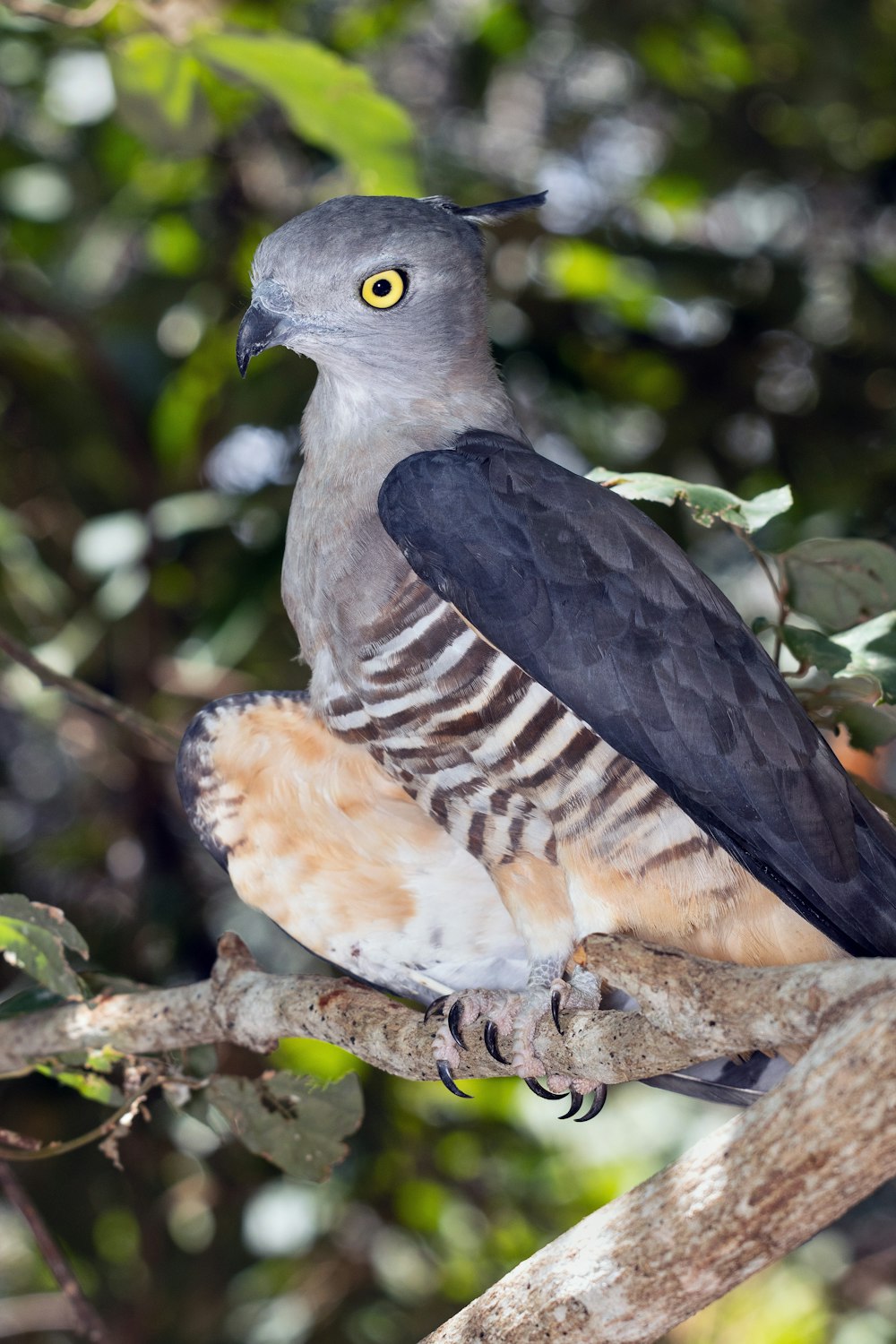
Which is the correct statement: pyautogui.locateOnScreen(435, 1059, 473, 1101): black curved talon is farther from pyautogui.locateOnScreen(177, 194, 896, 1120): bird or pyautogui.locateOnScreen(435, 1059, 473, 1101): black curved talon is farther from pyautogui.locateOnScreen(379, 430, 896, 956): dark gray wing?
pyautogui.locateOnScreen(379, 430, 896, 956): dark gray wing

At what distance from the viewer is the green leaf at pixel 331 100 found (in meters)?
3.13

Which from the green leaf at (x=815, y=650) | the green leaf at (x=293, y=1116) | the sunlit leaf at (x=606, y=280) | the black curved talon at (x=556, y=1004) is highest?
the sunlit leaf at (x=606, y=280)

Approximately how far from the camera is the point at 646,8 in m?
4.90

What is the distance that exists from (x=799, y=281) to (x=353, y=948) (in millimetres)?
3324

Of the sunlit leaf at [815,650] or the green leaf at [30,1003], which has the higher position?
the sunlit leaf at [815,650]

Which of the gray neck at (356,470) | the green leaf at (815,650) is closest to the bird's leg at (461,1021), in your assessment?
the gray neck at (356,470)

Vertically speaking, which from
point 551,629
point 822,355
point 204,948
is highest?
point 822,355

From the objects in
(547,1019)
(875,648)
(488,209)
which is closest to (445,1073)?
(547,1019)

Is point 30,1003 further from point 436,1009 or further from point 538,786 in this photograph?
point 538,786

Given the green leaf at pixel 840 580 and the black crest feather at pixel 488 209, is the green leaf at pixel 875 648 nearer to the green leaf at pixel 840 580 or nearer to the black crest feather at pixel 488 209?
the green leaf at pixel 840 580

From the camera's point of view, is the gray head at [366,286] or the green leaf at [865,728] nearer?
the gray head at [366,286]

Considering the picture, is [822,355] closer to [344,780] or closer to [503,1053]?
[344,780]

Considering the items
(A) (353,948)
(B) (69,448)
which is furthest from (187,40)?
(A) (353,948)

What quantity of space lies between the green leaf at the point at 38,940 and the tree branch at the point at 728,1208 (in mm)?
1053
